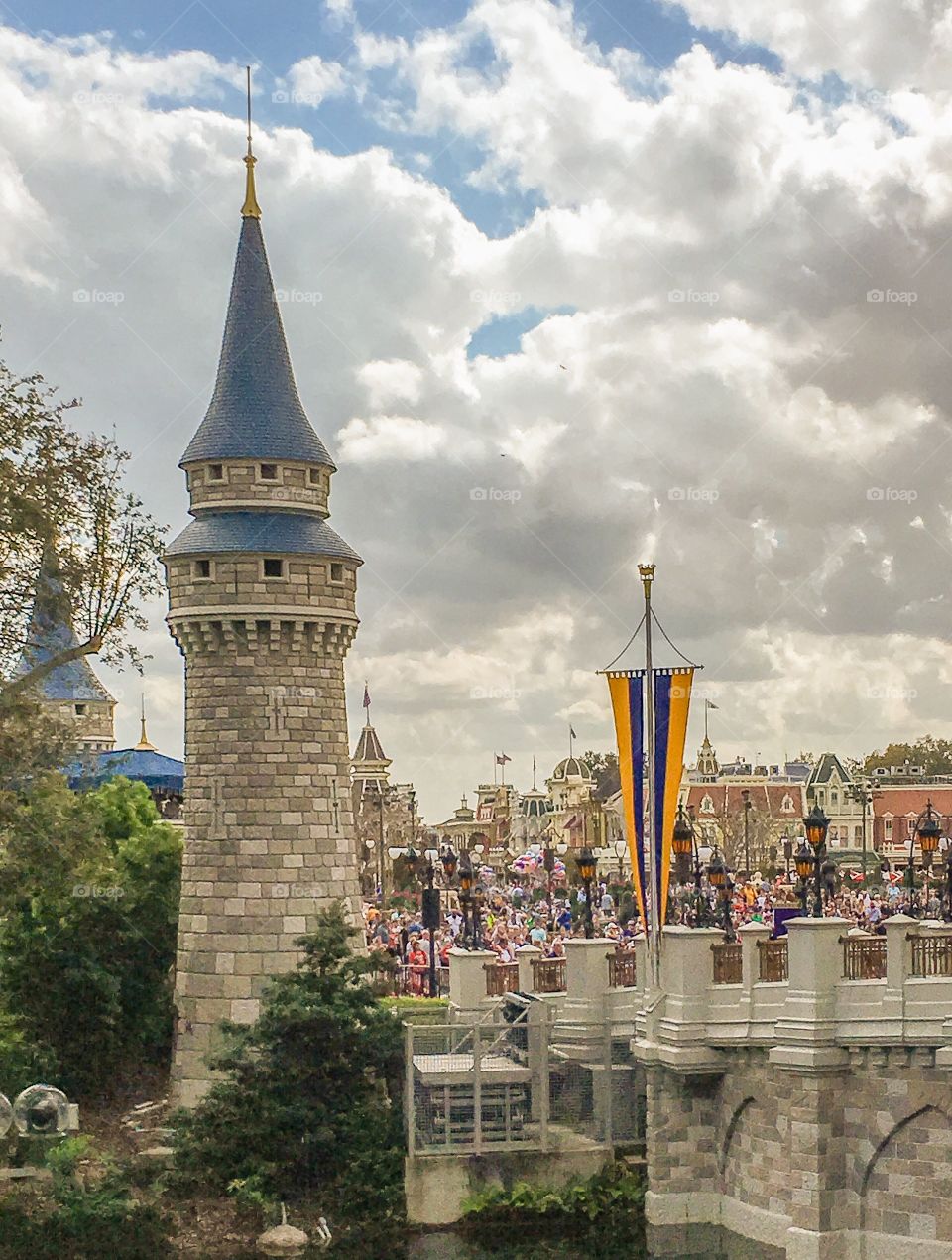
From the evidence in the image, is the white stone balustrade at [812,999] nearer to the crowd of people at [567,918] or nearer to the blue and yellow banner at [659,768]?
the blue and yellow banner at [659,768]

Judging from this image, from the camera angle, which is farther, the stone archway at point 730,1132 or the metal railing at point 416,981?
the metal railing at point 416,981

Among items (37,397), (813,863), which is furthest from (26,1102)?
(813,863)

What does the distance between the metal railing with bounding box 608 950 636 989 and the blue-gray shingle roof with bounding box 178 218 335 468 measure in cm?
1208

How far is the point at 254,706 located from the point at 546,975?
321 inches

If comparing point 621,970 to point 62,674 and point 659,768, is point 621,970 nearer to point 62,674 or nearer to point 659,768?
point 659,768

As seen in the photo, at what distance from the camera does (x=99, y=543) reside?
29.9 meters

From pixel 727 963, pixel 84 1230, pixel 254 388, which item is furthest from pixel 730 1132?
pixel 254 388

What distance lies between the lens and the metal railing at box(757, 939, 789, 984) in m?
23.7

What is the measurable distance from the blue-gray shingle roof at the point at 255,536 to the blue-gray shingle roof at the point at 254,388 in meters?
1.18

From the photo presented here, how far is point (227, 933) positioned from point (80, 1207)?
7.46 m

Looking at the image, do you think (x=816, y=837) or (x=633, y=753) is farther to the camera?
(x=816, y=837)

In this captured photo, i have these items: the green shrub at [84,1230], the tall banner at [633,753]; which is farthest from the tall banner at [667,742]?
the green shrub at [84,1230]

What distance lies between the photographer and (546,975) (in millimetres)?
29047

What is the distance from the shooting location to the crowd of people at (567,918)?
38.2 metres
